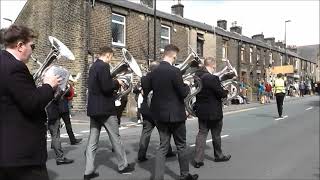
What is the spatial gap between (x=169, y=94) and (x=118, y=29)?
62.0 feet

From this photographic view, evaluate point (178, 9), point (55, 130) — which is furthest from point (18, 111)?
point (178, 9)

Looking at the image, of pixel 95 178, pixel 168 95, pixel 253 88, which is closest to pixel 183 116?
pixel 168 95

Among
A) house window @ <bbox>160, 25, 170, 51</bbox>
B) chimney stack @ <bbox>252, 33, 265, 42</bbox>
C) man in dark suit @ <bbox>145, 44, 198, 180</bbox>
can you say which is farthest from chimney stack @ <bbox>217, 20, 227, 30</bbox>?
man in dark suit @ <bbox>145, 44, 198, 180</bbox>

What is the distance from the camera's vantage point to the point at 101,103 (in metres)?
6.84

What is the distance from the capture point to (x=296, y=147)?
33.4 feet

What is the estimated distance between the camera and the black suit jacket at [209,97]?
7.99 m

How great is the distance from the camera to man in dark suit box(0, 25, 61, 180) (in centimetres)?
335

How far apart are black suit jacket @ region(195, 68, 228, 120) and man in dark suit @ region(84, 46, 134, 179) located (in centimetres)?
170

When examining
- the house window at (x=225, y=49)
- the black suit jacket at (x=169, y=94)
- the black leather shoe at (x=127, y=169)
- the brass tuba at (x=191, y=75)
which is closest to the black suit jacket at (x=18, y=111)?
the black suit jacket at (x=169, y=94)

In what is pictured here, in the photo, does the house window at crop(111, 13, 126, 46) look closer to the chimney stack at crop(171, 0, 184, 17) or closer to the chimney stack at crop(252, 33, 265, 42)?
the chimney stack at crop(171, 0, 184, 17)

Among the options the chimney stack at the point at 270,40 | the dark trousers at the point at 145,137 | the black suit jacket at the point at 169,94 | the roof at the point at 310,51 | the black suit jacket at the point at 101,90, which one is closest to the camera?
the black suit jacket at the point at 169,94

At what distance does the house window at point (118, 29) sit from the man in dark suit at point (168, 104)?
18.1 metres

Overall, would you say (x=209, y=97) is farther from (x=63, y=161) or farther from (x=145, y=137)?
(x=63, y=161)

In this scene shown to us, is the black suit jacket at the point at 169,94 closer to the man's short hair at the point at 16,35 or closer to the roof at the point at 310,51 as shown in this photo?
the man's short hair at the point at 16,35
